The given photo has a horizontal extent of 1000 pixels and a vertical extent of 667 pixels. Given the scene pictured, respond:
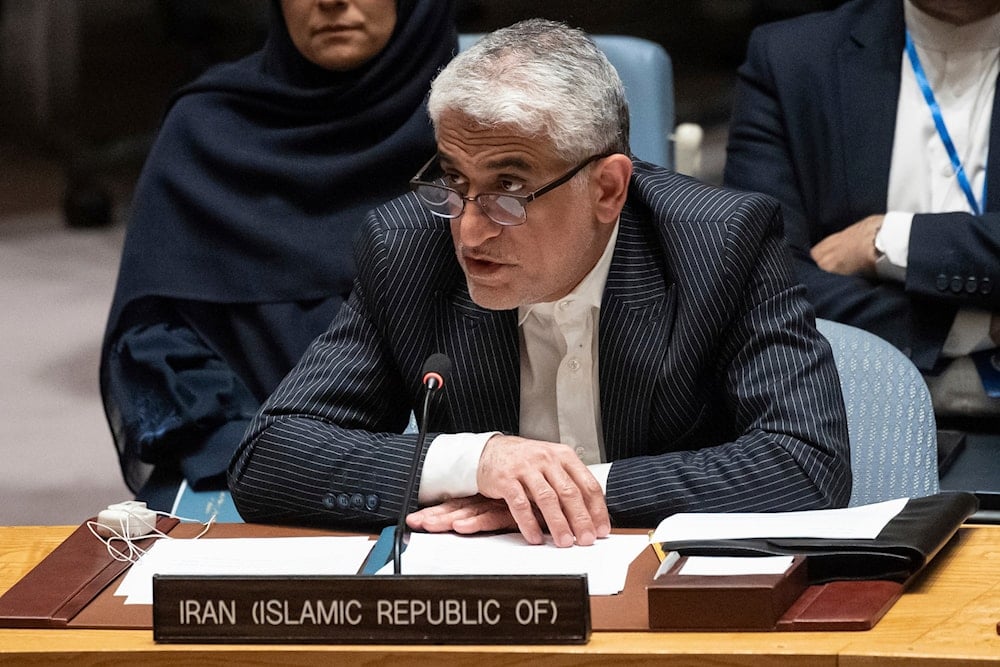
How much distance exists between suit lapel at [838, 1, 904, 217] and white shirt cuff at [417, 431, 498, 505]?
1.54 m

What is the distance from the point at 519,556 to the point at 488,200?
0.53 metres

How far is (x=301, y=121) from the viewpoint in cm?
357

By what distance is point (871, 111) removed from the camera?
345 centimetres

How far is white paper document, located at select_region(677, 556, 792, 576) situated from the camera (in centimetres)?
176

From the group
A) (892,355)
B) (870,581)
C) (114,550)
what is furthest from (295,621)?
(892,355)

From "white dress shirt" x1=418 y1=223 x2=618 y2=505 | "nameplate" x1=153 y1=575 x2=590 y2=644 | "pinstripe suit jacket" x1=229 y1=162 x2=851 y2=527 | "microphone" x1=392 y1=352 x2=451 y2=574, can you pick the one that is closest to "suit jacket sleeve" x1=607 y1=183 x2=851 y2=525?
"pinstripe suit jacket" x1=229 y1=162 x2=851 y2=527

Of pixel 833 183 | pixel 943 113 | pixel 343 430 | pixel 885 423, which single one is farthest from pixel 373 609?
pixel 943 113

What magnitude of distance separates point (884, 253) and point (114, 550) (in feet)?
6.06

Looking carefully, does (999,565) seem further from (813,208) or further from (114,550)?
(813,208)

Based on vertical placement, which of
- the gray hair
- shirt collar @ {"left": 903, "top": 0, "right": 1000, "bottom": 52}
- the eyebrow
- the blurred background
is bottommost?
the blurred background

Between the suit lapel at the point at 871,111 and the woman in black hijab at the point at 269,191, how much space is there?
886 millimetres

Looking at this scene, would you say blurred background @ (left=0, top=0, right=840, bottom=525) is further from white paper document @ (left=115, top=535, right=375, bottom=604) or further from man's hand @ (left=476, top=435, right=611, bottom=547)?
man's hand @ (left=476, top=435, right=611, bottom=547)

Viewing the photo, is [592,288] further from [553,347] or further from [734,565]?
[734,565]

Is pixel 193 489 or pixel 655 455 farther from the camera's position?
pixel 193 489
